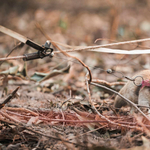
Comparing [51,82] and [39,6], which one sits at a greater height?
[39,6]

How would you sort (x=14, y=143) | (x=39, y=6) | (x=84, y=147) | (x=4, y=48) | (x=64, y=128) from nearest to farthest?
(x=84, y=147), (x=14, y=143), (x=64, y=128), (x=4, y=48), (x=39, y=6)

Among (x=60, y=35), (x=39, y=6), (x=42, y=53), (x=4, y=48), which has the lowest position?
(x=42, y=53)

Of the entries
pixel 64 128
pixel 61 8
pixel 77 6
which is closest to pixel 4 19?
pixel 61 8

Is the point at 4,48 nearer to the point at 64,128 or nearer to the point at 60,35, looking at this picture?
the point at 60,35

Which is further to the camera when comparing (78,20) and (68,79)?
(78,20)

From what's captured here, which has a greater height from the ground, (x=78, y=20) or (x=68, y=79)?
(x=78, y=20)

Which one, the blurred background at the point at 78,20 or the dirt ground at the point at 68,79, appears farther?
the blurred background at the point at 78,20
